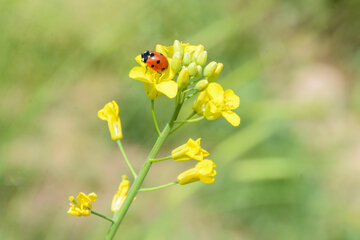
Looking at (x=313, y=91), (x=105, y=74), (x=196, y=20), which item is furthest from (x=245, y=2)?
(x=105, y=74)

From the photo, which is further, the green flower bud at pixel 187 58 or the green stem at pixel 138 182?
the green flower bud at pixel 187 58

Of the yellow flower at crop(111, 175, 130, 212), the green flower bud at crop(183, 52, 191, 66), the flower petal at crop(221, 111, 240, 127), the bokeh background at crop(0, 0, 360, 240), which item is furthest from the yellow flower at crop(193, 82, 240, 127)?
the bokeh background at crop(0, 0, 360, 240)

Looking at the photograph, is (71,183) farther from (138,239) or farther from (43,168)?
(138,239)

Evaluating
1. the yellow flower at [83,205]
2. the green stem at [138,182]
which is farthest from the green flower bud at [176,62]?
the yellow flower at [83,205]

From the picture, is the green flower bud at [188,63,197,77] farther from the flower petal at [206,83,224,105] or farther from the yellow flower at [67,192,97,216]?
the yellow flower at [67,192,97,216]

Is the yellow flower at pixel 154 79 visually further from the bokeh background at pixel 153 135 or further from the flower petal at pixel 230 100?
the bokeh background at pixel 153 135

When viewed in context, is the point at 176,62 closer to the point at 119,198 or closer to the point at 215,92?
the point at 215,92

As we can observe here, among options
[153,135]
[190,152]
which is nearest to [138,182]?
[190,152]
